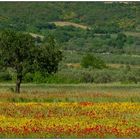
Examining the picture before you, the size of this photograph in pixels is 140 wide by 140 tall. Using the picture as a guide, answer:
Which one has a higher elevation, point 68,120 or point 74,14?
point 68,120

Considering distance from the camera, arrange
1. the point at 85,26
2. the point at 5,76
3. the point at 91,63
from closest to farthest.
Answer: the point at 5,76 → the point at 91,63 → the point at 85,26

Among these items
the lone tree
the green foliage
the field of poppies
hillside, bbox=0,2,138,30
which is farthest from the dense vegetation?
the field of poppies

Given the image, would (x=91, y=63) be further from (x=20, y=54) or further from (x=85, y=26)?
(x=85, y=26)

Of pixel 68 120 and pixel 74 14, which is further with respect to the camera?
pixel 74 14

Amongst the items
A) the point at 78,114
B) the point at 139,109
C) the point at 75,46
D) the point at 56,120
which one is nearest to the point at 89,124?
the point at 56,120

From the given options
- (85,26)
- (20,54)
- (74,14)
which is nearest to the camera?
(20,54)

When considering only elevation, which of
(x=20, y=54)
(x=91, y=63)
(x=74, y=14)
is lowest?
(x=91, y=63)

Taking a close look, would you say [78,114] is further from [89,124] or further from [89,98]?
[89,98]

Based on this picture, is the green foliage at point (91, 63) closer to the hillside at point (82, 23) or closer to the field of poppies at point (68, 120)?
the hillside at point (82, 23)

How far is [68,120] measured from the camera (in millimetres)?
22578

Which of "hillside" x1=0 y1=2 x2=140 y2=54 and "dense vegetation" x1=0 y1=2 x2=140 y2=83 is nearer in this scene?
"dense vegetation" x1=0 y1=2 x2=140 y2=83

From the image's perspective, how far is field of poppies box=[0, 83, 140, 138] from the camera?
19062mm

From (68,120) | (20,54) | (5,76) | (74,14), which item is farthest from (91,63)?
(68,120)

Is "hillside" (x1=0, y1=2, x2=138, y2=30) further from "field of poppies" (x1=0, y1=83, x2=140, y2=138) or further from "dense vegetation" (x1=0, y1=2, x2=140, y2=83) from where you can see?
"field of poppies" (x1=0, y1=83, x2=140, y2=138)
